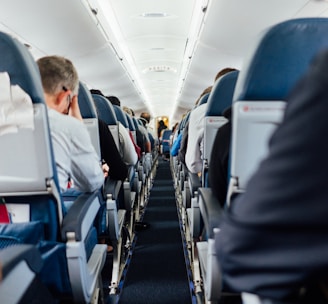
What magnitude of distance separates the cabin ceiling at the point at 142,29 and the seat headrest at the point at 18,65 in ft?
8.76

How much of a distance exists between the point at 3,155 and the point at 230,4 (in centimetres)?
357

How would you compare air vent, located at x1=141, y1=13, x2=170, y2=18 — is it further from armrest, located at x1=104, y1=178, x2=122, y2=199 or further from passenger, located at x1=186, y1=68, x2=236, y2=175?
armrest, located at x1=104, y1=178, x2=122, y2=199

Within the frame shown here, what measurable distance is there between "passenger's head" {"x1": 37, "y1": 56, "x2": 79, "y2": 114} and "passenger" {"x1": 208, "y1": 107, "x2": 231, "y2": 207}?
832 millimetres

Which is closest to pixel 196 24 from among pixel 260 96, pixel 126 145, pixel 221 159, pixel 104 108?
pixel 126 145

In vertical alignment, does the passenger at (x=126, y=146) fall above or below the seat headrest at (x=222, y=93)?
below

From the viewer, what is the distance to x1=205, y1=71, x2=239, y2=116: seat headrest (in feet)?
5.80

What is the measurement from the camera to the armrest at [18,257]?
84 centimetres

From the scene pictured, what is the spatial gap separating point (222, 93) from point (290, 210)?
54.5 inches

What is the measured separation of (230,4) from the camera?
3.84 meters

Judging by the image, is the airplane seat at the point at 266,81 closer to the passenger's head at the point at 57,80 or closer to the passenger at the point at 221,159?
the passenger at the point at 221,159

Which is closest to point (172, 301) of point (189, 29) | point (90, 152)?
point (90, 152)

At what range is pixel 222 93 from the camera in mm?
1839

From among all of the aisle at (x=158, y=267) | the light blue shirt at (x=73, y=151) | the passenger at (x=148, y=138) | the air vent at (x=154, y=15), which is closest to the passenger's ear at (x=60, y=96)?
the light blue shirt at (x=73, y=151)

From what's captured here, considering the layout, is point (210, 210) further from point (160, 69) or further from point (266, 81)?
point (160, 69)
